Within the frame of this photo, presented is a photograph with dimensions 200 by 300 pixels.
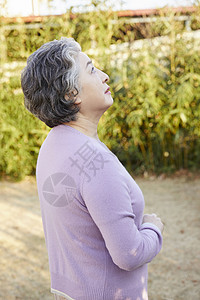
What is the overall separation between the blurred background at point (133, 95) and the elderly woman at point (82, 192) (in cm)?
335

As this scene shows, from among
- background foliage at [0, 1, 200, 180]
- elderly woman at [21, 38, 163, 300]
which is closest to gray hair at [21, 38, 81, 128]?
elderly woman at [21, 38, 163, 300]

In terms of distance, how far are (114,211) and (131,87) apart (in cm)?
457

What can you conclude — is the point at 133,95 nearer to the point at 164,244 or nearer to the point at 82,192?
the point at 164,244

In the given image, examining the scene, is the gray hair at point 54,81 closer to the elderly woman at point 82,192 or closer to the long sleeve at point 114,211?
the elderly woman at point 82,192

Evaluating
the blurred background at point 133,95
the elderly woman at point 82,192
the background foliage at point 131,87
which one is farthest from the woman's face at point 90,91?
the background foliage at point 131,87

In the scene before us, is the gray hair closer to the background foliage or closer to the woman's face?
the woman's face

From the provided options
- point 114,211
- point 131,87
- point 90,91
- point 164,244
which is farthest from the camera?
point 131,87

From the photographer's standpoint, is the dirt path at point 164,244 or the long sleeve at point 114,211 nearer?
the long sleeve at point 114,211

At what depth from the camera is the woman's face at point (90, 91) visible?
3.29 ft

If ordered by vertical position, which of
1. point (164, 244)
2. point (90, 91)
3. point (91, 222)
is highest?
point (90, 91)

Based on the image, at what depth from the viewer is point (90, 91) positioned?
1010 millimetres

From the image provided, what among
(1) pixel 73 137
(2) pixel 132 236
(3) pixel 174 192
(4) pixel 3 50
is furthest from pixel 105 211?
(4) pixel 3 50

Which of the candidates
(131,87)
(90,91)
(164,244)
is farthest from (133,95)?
(90,91)

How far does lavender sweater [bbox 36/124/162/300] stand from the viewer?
2.94 feet
